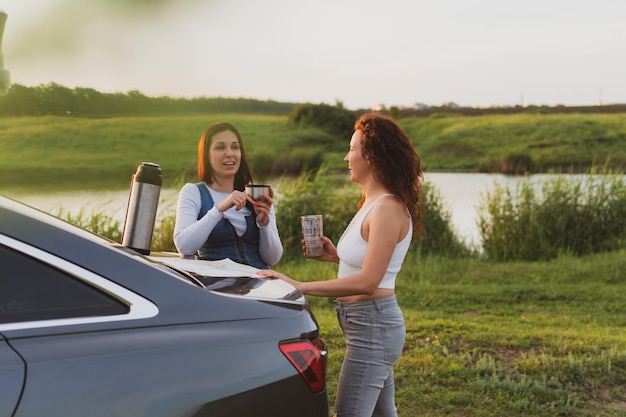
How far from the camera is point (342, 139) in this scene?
4362 centimetres

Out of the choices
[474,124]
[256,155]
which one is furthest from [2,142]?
[474,124]

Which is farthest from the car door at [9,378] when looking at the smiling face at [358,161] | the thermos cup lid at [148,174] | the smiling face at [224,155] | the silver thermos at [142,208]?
the smiling face at [224,155]

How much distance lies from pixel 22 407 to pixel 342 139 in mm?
42009

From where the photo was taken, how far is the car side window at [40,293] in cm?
204

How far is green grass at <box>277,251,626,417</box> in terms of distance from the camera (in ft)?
15.7

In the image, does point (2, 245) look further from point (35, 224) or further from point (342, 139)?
point (342, 139)

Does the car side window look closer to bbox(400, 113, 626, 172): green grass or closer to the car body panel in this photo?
the car body panel

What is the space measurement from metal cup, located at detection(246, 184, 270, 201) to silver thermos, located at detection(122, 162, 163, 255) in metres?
0.60

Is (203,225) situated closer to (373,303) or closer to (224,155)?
(224,155)

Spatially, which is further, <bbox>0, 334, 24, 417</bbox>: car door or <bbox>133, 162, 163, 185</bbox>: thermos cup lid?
<bbox>133, 162, 163, 185</bbox>: thermos cup lid

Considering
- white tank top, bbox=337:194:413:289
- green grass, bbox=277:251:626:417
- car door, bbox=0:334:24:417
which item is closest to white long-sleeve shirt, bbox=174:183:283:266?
white tank top, bbox=337:194:413:289

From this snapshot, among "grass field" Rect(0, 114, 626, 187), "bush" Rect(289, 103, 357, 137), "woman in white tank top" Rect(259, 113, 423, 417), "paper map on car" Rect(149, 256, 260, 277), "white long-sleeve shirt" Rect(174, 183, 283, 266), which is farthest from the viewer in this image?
"bush" Rect(289, 103, 357, 137)

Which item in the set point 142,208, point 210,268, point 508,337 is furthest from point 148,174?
point 508,337

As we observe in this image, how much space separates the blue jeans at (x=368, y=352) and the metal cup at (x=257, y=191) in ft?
2.72
